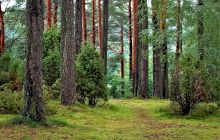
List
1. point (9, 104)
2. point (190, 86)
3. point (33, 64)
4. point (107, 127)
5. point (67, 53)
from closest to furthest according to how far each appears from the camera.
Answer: point (33, 64) < point (107, 127) < point (9, 104) < point (190, 86) < point (67, 53)

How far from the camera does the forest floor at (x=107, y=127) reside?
1088 cm

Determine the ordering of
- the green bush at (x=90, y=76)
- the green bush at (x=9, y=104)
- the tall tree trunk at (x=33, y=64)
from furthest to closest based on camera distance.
A: the green bush at (x=90, y=76) < the green bush at (x=9, y=104) < the tall tree trunk at (x=33, y=64)

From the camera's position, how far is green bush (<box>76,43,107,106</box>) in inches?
730

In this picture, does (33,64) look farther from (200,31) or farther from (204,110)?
(200,31)

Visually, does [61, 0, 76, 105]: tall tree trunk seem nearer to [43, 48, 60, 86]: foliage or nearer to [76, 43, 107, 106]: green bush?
[76, 43, 107, 106]: green bush

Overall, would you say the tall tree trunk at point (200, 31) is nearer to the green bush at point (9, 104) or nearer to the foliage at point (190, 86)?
the foliage at point (190, 86)

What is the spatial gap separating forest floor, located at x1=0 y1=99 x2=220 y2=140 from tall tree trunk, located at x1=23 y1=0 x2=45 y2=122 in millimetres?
480

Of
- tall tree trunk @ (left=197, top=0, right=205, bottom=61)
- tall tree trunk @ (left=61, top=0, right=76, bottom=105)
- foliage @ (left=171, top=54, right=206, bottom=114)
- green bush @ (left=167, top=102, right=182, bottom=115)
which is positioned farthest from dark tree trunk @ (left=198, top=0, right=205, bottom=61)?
tall tree trunk @ (left=61, top=0, right=76, bottom=105)

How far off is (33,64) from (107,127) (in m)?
2.89

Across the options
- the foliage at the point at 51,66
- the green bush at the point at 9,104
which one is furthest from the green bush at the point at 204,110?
the foliage at the point at 51,66

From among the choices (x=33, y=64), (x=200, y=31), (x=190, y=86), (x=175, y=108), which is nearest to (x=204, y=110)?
(x=190, y=86)

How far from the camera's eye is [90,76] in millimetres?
18609

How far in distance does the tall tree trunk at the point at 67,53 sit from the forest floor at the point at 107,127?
0.61 meters

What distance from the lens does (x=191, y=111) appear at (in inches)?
655
